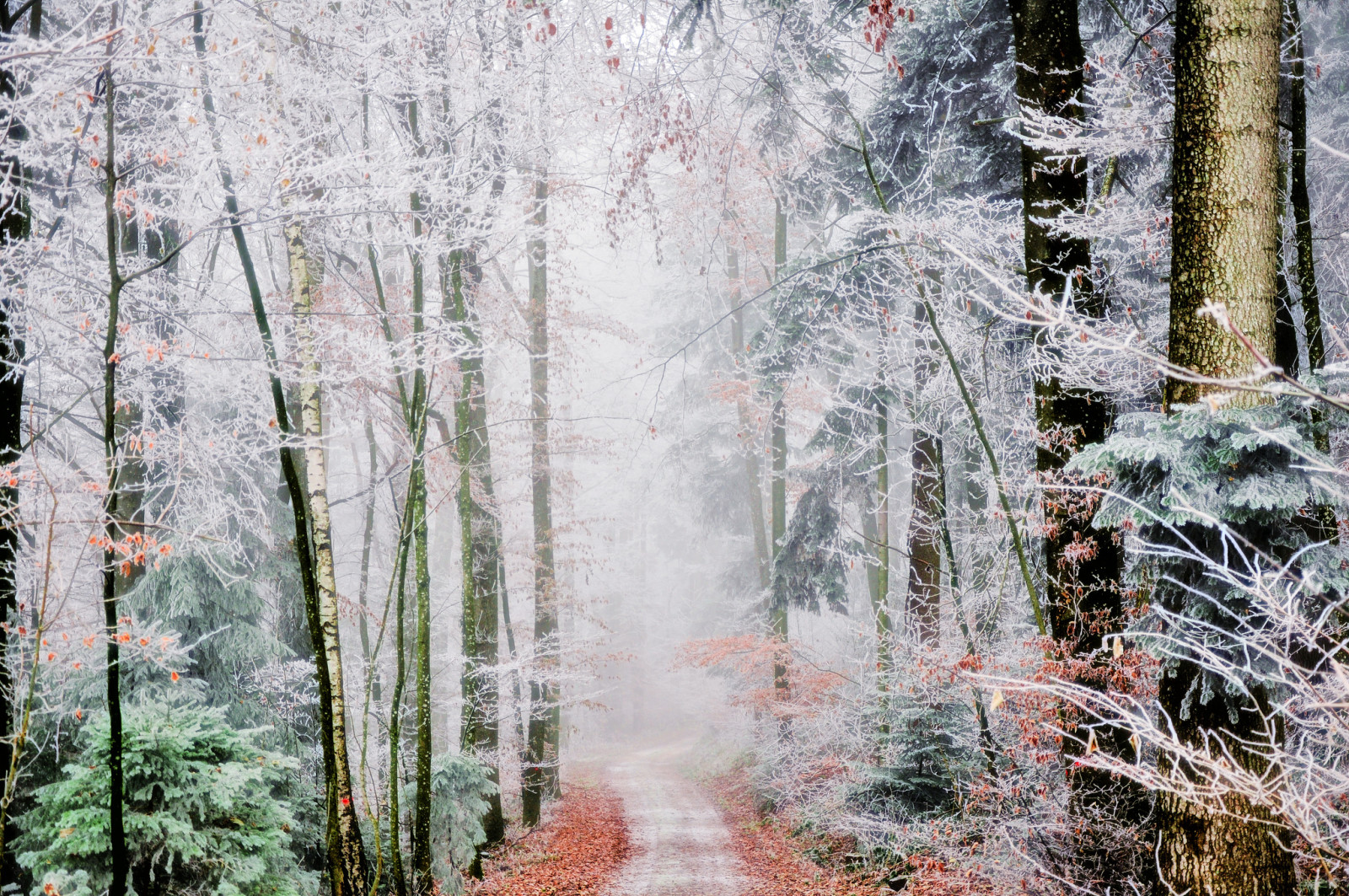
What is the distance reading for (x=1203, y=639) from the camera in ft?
9.33

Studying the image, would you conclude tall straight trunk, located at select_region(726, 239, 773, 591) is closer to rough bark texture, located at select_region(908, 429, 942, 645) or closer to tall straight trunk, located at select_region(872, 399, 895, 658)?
tall straight trunk, located at select_region(872, 399, 895, 658)

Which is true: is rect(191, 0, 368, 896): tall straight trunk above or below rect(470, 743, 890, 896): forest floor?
above

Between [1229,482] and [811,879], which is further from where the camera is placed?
[811,879]

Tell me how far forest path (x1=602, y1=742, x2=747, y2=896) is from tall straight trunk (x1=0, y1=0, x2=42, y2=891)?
21.2 feet

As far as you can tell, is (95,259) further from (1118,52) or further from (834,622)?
(834,622)

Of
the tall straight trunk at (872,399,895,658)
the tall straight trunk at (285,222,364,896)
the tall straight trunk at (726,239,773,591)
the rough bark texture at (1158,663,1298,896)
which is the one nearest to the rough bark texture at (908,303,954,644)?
the tall straight trunk at (872,399,895,658)

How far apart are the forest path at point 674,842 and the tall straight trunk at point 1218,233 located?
644 centimetres

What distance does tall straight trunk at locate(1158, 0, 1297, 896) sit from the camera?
306 cm

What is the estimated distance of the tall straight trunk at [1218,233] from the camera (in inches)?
120

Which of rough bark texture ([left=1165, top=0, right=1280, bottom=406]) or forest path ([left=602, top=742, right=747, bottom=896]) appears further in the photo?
forest path ([left=602, top=742, right=747, bottom=896])

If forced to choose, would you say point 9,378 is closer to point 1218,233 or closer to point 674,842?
point 1218,233

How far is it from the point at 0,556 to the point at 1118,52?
27.8 feet

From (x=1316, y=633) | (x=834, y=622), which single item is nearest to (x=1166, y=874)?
(x=1316, y=633)

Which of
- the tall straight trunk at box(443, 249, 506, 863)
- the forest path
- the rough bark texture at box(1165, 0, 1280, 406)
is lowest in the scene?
the forest path
